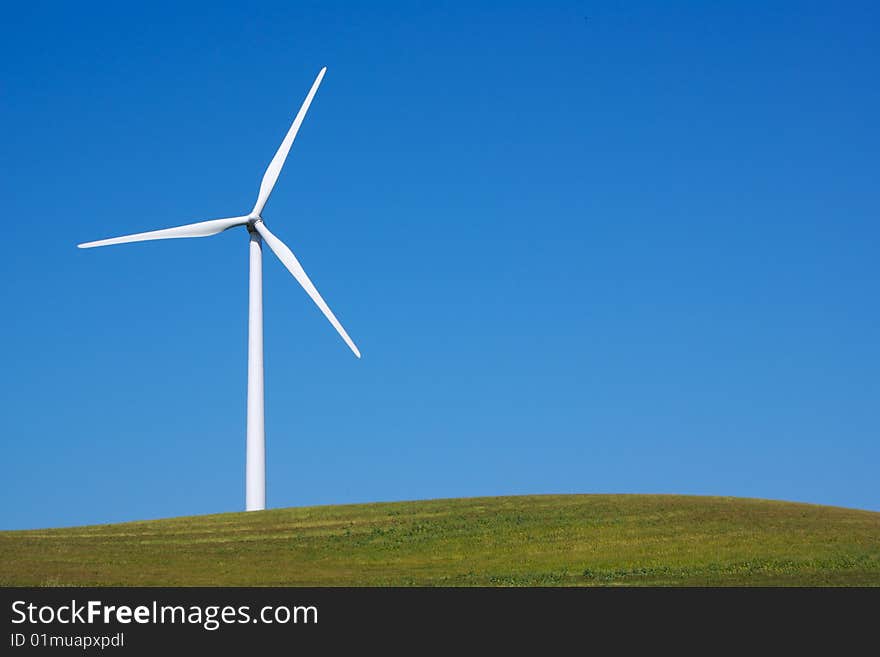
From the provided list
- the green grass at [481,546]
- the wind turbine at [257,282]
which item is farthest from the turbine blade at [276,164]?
the green grass at [481,546]

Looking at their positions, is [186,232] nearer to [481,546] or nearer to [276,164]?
[276,164]

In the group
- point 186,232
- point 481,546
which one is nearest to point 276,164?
point 186,232

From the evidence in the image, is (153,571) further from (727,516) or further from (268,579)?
(727,516)

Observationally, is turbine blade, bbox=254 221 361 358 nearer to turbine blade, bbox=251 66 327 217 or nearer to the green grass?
turbine blade, bbox=251 66 327 217

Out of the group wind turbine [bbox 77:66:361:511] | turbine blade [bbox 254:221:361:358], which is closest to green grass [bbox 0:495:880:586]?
wind turbine [bbox 77:66:361:511]

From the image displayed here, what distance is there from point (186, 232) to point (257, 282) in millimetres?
5138

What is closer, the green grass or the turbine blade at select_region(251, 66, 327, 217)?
the green grass

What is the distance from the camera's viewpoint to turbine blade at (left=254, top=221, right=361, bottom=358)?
199ft

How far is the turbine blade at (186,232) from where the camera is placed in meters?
63.2

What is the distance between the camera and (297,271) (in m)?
62.8

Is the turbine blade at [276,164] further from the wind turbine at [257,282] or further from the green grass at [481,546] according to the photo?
the green grass at [481,546]

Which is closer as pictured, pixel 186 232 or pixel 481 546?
pixel 481 546

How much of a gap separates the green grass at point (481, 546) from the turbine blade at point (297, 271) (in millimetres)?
9331

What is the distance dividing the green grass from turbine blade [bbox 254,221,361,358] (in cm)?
933
